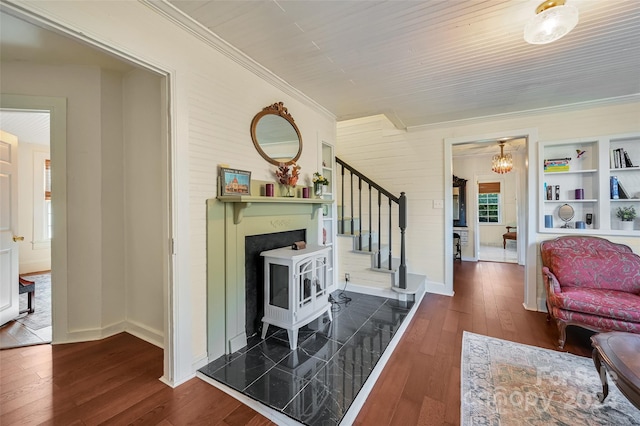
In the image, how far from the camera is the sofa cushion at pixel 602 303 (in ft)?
7.13

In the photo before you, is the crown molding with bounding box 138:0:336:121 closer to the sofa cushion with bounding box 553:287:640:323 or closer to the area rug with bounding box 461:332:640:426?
the area rug with bounding box 461:332:640:426

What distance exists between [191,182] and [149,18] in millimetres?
1047

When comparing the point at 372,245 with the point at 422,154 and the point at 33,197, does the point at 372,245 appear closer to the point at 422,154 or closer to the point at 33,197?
the point at 422,154

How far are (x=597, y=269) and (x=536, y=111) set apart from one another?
77.5 inches

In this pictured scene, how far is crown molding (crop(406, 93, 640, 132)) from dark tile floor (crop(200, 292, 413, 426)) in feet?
9.01

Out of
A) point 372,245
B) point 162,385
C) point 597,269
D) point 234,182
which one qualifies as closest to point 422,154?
point 372,245

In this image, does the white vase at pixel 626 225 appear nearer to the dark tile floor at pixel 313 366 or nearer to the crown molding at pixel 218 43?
the dark tile floor at pixel 313 366

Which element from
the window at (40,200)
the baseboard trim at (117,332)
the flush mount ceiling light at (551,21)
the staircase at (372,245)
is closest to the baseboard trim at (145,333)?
the baseboard trim at (117,332)

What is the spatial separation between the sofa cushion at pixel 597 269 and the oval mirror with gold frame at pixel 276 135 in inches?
124

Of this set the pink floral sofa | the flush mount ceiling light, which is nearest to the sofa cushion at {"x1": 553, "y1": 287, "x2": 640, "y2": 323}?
the pink floral sofa

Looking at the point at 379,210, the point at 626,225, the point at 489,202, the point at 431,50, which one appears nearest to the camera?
the point at 431,50

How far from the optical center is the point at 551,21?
5.10ft

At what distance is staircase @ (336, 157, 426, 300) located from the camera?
138 inches

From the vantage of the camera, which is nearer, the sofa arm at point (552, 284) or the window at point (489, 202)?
the sofa arm at point (552, 284)
